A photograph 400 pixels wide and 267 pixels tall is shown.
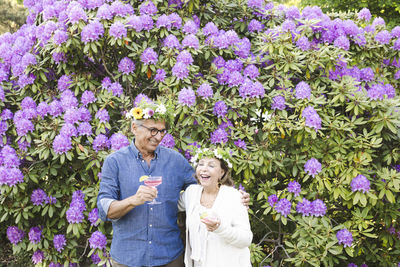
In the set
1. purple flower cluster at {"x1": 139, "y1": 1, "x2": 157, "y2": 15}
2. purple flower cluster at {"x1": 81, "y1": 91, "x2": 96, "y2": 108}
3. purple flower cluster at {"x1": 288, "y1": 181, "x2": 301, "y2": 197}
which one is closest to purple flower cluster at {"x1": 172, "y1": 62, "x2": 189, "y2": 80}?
purple flower cluster at {"x1": 139, "y1": 1, "x2": 157, "y2": 15}

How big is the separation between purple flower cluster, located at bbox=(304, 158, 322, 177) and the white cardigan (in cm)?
115

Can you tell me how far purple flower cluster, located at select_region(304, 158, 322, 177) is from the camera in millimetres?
3709

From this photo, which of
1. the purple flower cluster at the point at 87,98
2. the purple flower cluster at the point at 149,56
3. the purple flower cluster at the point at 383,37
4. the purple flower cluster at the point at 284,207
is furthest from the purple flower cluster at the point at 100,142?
the purple flower cluster at the point at 383,37

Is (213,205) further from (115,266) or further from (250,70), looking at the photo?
(250,70)

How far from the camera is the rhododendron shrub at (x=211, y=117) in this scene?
3.73m

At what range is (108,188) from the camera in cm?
266

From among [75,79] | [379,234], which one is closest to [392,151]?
[379,234]

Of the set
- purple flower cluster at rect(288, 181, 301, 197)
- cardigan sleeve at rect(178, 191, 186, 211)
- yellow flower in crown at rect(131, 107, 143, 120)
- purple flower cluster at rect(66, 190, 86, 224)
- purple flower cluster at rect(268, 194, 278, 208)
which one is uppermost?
yellow flower in crown at rect(131, 107, 143, 120)

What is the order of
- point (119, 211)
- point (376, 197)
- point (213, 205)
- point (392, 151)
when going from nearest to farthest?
point (119, 211), point (213, 205), point (376, 197), point (392, 151)

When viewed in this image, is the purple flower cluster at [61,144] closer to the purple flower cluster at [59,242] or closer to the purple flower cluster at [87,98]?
the purple flower cluster at [87,98]

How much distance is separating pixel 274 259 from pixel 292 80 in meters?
1.80

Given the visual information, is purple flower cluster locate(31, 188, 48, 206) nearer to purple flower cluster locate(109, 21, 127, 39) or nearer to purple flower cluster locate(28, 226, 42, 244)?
purple flower cluster locate(28, 226, 42, 244)

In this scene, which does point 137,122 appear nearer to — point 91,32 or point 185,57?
point 185,57

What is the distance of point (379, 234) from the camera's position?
4277 millimetres
